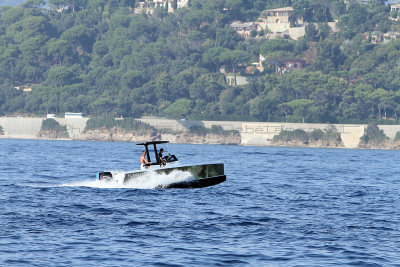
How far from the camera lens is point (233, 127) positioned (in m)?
Answer: 172

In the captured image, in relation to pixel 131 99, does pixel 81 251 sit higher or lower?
lower

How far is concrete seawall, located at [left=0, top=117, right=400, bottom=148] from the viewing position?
164000mm

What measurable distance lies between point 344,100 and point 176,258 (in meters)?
156

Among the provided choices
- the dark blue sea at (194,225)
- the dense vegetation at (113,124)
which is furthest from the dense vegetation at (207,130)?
the dark blue sea at (194,225)

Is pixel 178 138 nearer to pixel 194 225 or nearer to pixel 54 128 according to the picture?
pixel 54 128

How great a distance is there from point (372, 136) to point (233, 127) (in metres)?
32.0

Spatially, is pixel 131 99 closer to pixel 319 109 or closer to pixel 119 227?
pixel 319 109

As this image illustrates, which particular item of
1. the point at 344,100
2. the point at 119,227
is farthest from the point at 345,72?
the point at 119,227

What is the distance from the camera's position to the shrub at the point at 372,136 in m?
162

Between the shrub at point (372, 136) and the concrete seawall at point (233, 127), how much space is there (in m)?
1.21

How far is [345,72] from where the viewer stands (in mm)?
194250

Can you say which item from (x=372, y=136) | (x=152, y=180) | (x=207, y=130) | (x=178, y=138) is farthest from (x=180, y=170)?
(x=207, y=130)

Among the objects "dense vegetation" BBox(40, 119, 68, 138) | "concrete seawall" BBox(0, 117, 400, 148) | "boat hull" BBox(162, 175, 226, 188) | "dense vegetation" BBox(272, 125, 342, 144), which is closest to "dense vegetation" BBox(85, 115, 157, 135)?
"concrete seawall" BBox(0, 117, 400, 148)

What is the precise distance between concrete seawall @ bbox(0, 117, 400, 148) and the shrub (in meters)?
1.21
